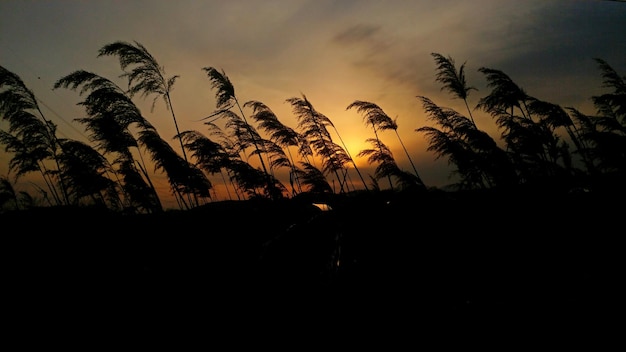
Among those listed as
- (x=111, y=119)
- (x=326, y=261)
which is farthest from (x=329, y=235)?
(x=111, y=119)

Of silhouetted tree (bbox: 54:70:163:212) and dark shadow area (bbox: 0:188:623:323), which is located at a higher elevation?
silhouetted tree (bbox: 54:70:163:212)

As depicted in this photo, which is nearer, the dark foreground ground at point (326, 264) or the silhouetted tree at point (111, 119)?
the dark foreground ground at point (326, 264)

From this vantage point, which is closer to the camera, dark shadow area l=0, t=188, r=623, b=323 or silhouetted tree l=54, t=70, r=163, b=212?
dark shadow area l=0, t=188, r=623, b=323

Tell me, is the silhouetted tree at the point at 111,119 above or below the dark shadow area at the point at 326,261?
above

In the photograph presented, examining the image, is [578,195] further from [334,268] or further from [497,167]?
[334,268]

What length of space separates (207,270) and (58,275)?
56.5 inches

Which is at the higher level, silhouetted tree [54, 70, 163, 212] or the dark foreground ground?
silhouetted tree [54, 70, 163, 212]

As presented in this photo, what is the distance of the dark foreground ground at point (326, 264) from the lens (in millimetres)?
2574

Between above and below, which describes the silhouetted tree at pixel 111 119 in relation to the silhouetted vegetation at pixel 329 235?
above

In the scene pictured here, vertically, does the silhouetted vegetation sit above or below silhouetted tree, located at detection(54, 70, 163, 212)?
below

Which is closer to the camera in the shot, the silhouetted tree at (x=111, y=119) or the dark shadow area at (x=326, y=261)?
the dark shadow area at (x=326, y=261)

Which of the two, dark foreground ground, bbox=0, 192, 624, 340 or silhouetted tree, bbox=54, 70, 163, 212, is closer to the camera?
dark foreground ground, bbox=0, 192, 624, 340

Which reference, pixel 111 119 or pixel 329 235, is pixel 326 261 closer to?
pixel 329 235

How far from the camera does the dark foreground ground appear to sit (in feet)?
8.45
